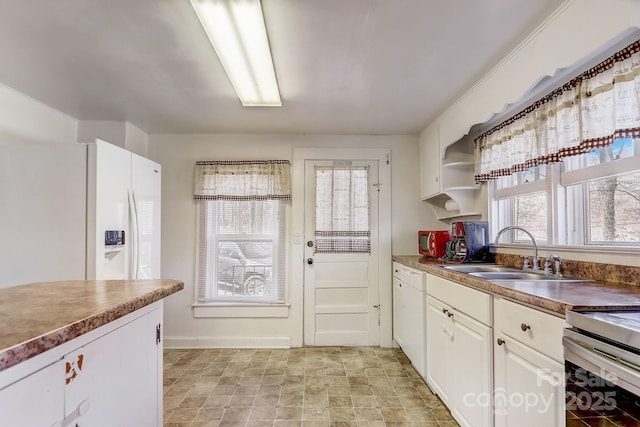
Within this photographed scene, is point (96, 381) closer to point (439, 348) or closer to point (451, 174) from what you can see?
point (439, 348)

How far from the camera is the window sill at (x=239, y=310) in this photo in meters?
3.35

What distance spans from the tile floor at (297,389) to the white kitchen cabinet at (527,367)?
0.78 metres

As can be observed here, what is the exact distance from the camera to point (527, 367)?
130cm

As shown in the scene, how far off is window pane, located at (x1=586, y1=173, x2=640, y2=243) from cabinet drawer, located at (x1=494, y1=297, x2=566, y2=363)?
2.48 ft

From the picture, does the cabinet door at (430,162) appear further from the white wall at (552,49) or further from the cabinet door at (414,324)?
the cabinet door at (414,324)

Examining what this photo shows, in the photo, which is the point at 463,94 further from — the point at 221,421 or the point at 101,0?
the point at 221,421

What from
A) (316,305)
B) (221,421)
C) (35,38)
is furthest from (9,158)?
(316,305)

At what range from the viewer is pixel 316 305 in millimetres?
3377

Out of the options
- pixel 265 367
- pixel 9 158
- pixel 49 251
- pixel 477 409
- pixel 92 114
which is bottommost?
pixel 265 367

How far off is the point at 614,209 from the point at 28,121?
12.8ft

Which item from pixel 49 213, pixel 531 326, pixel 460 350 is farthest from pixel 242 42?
pixel 460 350

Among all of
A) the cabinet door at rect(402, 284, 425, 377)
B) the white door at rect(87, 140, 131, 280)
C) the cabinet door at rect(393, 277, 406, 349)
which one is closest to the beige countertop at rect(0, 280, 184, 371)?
the white door at rect(87, 140, 131, 280)

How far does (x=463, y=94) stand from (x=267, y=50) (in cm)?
149

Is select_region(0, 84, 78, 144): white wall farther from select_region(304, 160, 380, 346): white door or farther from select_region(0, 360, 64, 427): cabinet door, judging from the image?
select_region(0, 360, 64, 427): cabinet door
